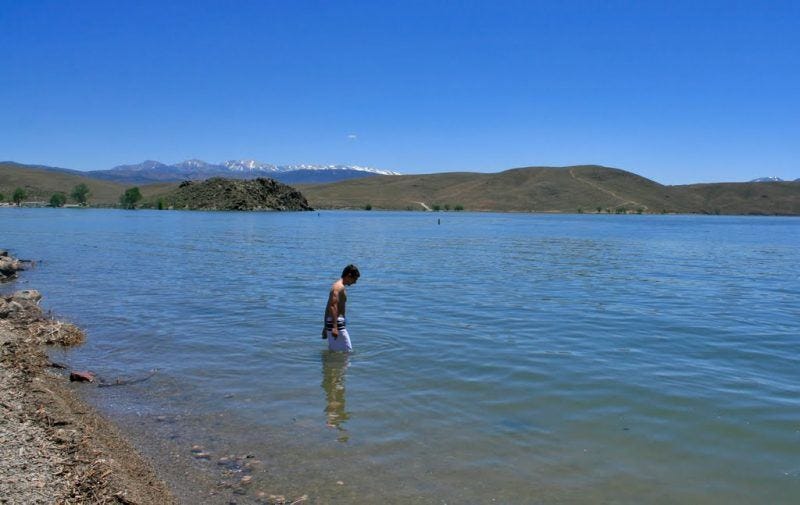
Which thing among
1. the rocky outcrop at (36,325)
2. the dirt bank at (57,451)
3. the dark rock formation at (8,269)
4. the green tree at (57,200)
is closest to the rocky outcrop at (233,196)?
the green tree at (57,200)

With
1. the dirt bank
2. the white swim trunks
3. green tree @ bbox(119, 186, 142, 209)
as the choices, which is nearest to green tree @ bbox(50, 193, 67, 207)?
green tree @ bbox(119, 186, 142, 209)

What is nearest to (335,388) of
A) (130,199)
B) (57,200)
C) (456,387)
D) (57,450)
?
(456,387)

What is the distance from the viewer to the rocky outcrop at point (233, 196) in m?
139

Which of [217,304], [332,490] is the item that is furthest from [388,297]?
[332,490]

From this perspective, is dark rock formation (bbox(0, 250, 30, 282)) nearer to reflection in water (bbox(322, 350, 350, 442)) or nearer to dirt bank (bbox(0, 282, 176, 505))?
dirt bank (bbox(0, 282, 176, 505))

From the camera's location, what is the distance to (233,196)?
138m

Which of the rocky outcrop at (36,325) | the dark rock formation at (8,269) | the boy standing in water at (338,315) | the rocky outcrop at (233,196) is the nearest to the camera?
the boy standing in water at (338,315)

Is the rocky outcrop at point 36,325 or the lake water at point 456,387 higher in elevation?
the rocky outcrop at point 36,325

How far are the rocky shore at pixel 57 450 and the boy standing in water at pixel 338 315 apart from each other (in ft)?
15.9

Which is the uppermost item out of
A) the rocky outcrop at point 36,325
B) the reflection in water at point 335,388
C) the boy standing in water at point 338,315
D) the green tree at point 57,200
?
the green tree at point 57,200

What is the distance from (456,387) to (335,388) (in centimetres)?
218

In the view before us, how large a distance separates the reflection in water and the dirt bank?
281cm

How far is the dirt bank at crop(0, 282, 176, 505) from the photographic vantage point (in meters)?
6.07

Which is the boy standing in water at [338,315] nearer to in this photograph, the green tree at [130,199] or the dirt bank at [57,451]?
the dirt bank at [57,451]
